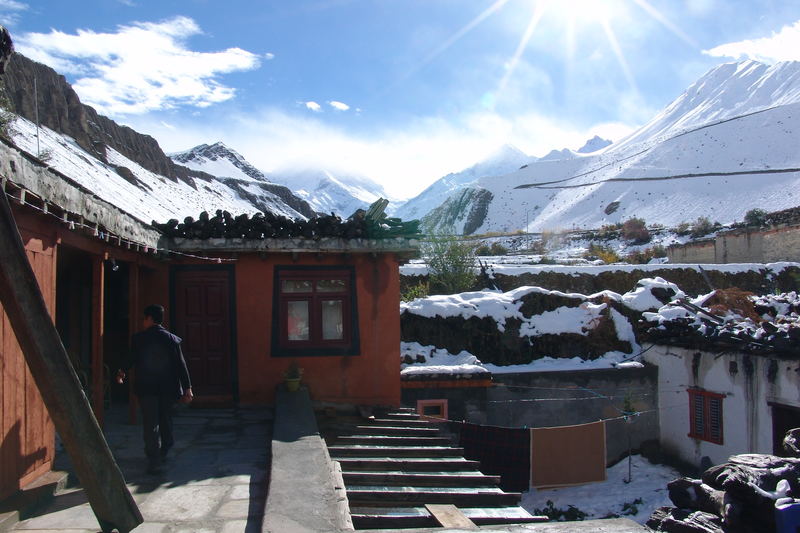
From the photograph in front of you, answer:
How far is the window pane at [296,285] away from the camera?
29.3 feet

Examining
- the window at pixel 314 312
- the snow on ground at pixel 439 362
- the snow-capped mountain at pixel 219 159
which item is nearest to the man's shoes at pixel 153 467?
the window at pixel 314 312

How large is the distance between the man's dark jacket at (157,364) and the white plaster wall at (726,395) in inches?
374

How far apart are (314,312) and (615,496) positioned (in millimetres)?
6435

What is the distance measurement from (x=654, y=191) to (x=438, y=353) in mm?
56591

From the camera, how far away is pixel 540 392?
12445mm

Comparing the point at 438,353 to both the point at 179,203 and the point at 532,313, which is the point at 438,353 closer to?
the point at 532,313

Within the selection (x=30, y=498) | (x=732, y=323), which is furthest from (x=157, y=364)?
(x=732, y=323)

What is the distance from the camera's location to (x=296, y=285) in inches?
354

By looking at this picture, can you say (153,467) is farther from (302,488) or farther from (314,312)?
(314,312)

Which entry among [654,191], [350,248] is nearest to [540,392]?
[350,248]

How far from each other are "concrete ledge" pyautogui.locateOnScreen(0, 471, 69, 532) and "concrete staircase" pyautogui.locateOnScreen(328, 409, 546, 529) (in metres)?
2.09

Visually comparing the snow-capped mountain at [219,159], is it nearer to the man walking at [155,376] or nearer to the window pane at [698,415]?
the window pane at [698,415]

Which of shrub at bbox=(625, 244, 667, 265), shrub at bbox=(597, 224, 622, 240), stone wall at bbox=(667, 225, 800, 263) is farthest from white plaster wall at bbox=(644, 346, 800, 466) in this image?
shrub at bbox=(597, 224, 622, 240)

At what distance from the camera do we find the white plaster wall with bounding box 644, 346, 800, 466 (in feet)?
34.3
